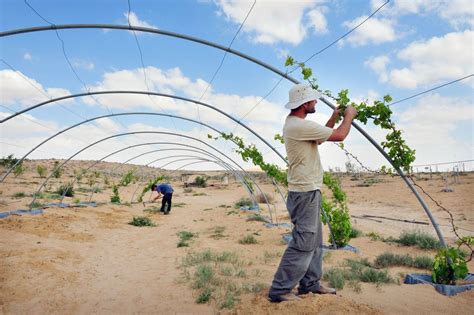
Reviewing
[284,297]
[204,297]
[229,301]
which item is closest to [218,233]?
[204,297]

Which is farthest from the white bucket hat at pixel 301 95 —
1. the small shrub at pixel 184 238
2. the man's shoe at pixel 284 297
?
the small shrub at pixel 184 238

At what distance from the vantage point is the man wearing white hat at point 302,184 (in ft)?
10.8

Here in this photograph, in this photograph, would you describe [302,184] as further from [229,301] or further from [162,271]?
[162,271]

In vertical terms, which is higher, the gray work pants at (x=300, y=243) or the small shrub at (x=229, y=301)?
the gray work pants at (x=300, y=243)

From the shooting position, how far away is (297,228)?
11.0 feet

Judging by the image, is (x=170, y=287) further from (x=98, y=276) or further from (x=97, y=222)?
(x=97, y=222)

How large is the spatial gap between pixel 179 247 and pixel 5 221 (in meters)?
5.56

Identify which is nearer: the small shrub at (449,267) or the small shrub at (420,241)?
the small shrub at (449,267)

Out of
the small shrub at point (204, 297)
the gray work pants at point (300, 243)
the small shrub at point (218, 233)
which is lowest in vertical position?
the small shrub at point (204, 297)

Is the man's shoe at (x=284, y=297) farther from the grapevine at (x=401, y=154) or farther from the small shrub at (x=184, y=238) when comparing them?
the small shrub at (x=184, y=238)

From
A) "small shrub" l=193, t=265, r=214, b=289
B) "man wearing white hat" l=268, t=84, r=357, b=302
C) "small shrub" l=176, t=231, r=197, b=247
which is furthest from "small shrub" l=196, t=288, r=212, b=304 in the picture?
"small shrub" l=176, t=231, r=197, b=247

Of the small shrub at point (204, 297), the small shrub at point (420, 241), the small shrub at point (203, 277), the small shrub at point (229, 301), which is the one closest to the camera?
the small shrub at point (229, 301)

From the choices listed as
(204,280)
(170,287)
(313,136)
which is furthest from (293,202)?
(170,287)

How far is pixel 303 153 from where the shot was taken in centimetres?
338
